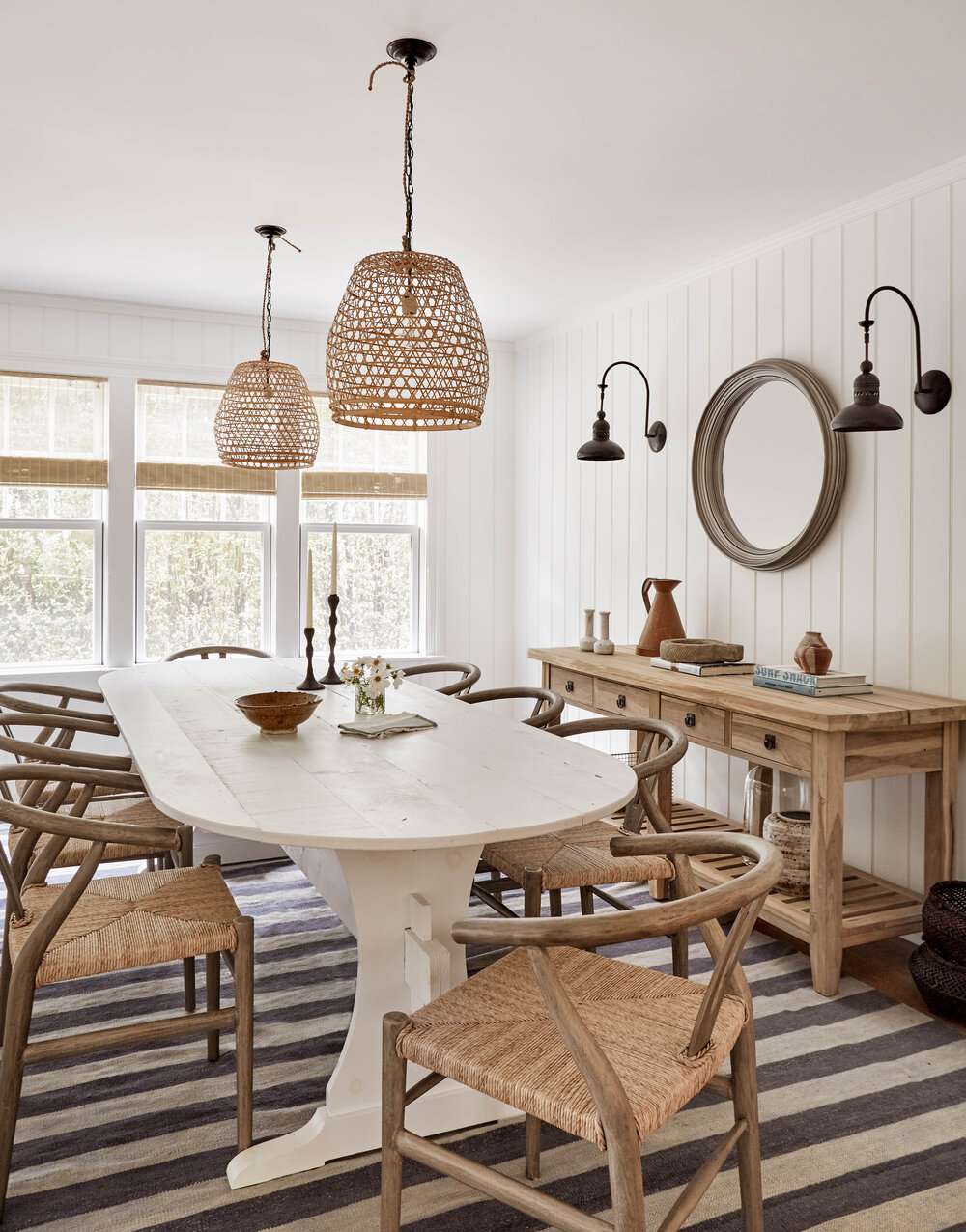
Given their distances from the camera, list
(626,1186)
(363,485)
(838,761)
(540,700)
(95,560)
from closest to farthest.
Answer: (626,1186)
(838,761)
(540,700)
(95,560)
(363,485)

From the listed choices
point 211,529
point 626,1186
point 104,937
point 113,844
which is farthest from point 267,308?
point 626,1186

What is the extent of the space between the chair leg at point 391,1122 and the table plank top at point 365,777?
12.4 inches

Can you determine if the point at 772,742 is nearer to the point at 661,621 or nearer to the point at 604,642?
the point at 661,621

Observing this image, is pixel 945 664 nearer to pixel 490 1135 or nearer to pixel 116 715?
pixel 490 1135

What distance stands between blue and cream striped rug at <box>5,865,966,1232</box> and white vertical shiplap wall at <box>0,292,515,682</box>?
2.90 m

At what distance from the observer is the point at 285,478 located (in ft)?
16.8

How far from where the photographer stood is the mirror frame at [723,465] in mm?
3307

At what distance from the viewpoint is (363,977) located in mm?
1940

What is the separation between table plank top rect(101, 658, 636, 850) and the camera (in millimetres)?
1596

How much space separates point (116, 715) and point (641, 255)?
2805mm

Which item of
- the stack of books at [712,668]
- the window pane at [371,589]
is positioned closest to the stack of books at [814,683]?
the stack of books at [712,668]

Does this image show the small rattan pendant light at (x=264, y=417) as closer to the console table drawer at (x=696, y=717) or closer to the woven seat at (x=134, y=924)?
the console table drawer at (x=696, y=717)

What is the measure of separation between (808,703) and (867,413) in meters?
0.88

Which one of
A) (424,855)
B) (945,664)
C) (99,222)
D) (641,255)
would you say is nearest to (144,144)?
(99,222)
